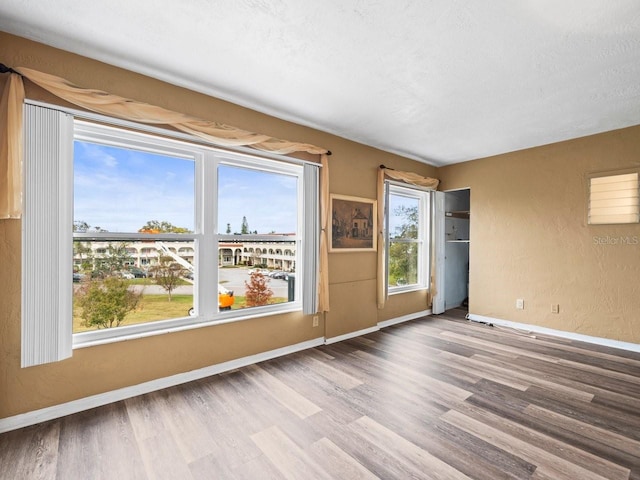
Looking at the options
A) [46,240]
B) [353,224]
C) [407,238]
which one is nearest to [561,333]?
[407,238]

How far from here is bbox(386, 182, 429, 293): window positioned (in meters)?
4.88

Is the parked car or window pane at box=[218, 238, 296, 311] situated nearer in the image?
window pane at box=[218, 238, 296, 311]

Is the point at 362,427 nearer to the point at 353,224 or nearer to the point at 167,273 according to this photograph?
the point at 167,273

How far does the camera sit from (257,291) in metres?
3.39

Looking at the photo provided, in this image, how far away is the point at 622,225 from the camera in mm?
3699

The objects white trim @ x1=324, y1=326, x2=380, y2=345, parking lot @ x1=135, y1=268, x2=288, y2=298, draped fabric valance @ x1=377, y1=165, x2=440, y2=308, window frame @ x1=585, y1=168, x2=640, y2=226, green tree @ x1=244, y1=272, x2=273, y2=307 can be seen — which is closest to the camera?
parking lot @ x1=135, y1=268, x2=288, y2=298

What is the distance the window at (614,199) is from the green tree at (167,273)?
4.98 m

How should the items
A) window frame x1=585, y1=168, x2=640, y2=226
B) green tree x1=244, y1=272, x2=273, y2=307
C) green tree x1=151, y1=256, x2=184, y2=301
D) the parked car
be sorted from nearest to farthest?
green tree x1=151, y1=256, x2=184, y2=301
green tree x1=244, y1=272, x2=273, y2=307
the parked car
window frame x1=585, y1=168, x2=640, y2=226

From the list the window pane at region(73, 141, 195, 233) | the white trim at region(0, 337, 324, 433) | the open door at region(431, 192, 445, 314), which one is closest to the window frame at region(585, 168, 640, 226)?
the open door at region(431, 192, 445, 314)

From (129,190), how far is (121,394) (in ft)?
5.51

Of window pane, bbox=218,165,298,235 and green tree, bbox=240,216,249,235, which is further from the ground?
window pane, bbox=218,165,298,235

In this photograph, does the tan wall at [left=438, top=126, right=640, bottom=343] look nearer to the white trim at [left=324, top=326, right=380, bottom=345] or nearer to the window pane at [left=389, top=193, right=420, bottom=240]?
the window pane at [left=389, top=193, right=420, bottom=240]

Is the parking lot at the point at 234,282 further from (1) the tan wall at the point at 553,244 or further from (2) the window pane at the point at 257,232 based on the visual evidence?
(1) the tan wall at the point at 553,244

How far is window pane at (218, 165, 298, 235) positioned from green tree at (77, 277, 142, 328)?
0.98 m
